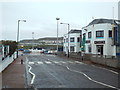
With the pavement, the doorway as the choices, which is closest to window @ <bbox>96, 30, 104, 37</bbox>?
the doorway

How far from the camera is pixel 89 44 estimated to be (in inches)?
1484

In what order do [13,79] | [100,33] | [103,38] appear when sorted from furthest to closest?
[100,33], [103,38], [13,79]

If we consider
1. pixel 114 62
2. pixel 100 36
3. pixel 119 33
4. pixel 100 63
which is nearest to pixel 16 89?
pixel 114 62

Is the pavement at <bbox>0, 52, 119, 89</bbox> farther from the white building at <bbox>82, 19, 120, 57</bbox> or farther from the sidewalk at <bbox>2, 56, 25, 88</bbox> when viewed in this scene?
the white building at <bbox>82, 19, 120, 57</bbox>

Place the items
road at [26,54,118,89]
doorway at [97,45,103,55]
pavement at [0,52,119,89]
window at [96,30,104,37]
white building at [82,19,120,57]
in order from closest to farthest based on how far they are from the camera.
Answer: pavement at [0,52,119,89]
road at [26,54,118,89]
white building at [82,19,120,57]
window at [96,30,104,37]
doorway at [97,45,103,55]

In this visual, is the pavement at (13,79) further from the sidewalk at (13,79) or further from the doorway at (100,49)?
the doorway at (100,49)

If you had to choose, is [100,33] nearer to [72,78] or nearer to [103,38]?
[103,38]

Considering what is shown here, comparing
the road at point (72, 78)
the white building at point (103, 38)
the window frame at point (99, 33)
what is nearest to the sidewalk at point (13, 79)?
the road at point (72, 78)

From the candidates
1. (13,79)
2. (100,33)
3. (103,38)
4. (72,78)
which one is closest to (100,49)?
(103,38)

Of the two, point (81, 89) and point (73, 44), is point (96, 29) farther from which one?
point (81, 89)

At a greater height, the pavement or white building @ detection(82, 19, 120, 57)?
white building @ detection(82, 19, 120, 57)

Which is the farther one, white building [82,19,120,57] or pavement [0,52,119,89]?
white building [82,19,120,57]

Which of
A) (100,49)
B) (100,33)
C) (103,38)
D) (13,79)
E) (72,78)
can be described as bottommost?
(72,78)

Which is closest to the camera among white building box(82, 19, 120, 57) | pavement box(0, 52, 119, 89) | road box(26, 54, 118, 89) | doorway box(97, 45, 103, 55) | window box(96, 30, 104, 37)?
pavement box(0, 52, 119, 89)
